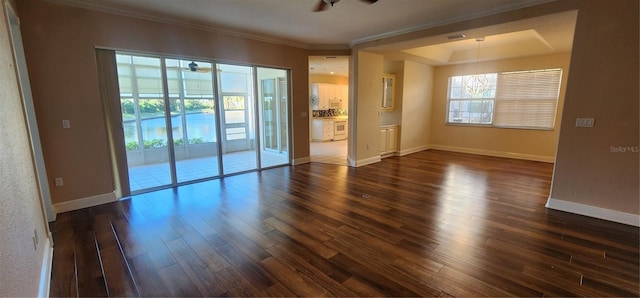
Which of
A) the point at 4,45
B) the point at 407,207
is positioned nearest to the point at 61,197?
the point at 4,45

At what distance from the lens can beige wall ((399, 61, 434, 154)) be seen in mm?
7129

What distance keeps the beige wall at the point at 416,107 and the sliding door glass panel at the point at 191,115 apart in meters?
4.68

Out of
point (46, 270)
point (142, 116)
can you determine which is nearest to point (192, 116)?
point (142, 116)

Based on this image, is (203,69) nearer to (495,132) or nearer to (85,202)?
(85,202)

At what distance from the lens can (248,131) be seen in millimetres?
6113

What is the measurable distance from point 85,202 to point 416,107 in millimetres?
7230

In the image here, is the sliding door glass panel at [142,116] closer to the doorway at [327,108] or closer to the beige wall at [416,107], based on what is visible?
the doorway at [327,108]

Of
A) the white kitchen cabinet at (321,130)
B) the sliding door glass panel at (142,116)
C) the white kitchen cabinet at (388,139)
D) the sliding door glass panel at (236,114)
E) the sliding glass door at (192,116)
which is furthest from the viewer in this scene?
the white kitchen cabinet at (321,130)

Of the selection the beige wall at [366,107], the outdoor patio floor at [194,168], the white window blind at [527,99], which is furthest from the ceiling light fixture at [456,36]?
the outdoor patio floor at [194,168]

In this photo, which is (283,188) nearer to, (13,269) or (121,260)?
(121,260)

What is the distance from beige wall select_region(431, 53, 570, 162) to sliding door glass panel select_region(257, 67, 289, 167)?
15.2ft

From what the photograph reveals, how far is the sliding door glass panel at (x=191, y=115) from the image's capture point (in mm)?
4395

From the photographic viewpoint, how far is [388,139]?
277 inches

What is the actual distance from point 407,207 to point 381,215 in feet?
1.53
